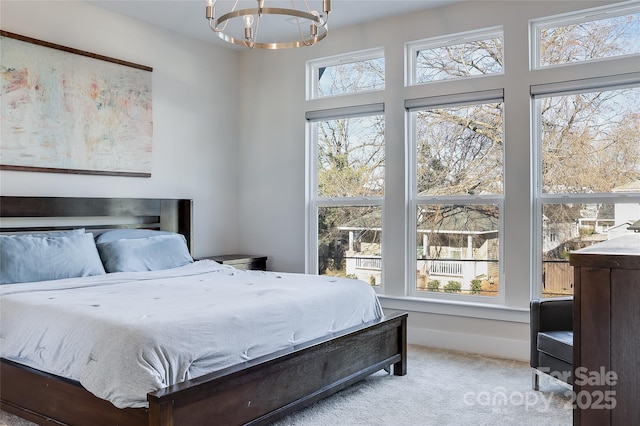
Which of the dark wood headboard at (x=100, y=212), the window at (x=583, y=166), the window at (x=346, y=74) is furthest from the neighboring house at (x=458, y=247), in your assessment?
the dark wood headboard at (x=100, y=212)

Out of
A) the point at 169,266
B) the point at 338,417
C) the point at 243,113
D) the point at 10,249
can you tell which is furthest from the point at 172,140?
the point at 338,417

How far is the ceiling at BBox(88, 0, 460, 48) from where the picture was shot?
170 inches

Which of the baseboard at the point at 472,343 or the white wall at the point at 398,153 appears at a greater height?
the white wall at the point at 398,153

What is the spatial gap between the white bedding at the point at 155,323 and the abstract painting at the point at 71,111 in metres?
1.12

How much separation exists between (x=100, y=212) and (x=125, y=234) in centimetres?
28

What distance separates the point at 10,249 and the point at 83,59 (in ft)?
5.49

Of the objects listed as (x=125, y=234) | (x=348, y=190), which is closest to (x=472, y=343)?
(x=348, y=190)

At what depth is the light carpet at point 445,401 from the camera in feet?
9.35

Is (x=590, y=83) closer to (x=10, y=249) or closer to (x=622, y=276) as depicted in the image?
(x=622, y=276)

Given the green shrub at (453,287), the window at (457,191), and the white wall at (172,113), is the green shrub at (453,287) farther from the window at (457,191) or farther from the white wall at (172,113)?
the white wall at (172,113)

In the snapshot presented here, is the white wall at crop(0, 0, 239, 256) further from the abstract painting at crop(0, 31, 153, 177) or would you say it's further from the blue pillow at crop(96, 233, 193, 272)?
the blue pillow at crop(96, 233, 193, 272)

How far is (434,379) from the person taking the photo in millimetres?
3555

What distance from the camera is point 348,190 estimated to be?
5.07m

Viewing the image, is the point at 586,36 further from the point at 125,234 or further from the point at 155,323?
the point at 125,234
